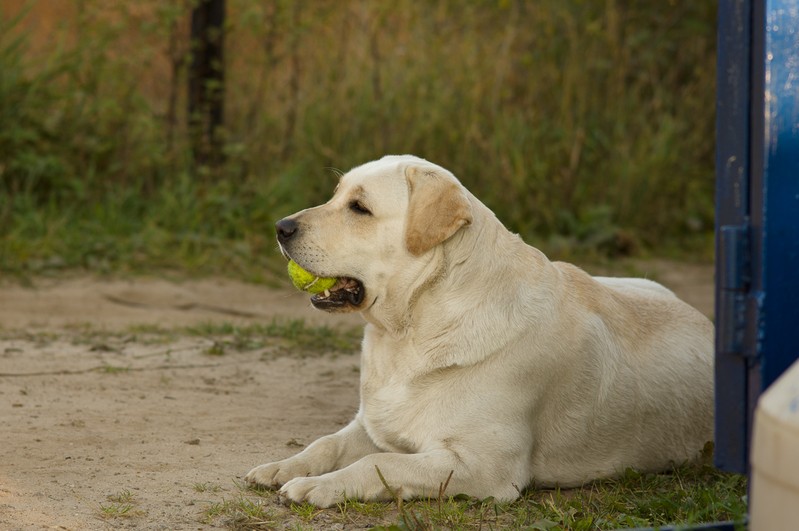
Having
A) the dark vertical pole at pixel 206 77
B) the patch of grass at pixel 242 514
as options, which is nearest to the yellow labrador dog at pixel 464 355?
the patch of grass at pixel 242 514

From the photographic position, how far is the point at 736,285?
289 centimetres

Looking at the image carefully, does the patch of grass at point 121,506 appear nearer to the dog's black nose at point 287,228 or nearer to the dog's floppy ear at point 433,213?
the dog's black nose at point 287,228

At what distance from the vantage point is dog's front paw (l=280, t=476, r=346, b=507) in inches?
141

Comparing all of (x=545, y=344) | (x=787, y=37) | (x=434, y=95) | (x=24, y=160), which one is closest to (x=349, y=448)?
(x=545, y=344)

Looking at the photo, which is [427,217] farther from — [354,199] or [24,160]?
[24,160]

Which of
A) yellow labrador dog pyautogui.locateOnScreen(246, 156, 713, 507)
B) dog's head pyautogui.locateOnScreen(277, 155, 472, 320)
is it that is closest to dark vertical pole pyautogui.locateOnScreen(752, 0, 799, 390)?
yellow labrador dog pyautogui.locateOnScreen(246, 156, 713, 507)

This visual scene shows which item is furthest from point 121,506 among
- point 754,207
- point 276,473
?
point 754,207

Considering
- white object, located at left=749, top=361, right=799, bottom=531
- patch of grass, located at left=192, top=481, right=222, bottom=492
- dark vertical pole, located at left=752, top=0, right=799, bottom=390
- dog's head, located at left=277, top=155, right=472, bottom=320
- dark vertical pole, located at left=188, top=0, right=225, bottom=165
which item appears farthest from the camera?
dark vertical pole, located at left=188, top=0, right=225, bottom=165

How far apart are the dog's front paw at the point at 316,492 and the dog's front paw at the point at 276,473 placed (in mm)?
141

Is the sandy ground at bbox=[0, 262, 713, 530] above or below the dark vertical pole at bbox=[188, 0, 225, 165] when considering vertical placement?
below

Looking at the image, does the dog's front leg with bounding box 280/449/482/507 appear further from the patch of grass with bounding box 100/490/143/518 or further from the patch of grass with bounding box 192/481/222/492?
the patch of grass with bounding box 100/490/143/518

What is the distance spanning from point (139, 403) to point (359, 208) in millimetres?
1542

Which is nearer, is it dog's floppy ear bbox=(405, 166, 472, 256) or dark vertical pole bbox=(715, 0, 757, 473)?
dark vertical pole bbox=(715, 0, 757, 473)

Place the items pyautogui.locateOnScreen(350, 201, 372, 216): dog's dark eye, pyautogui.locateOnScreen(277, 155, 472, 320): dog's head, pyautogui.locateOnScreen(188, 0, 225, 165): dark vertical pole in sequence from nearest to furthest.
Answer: pyautogui.locateOnScreen(277, 155, 472, 320): dog's head
pyautogui.locateOnScreen(350, 201, 372, 216): dog's dark eye
pyautogui.locateOnScreen(188, 0, 225, 165): dark vertical pole
